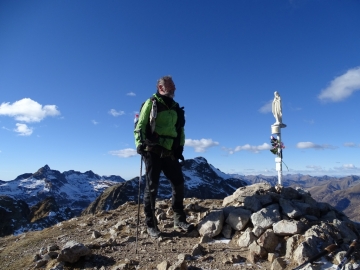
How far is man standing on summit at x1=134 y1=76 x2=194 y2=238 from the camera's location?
7.18m

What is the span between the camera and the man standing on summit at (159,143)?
7.18 meters

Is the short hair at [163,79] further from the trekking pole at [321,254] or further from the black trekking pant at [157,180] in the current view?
the trekking pole at [321,254]

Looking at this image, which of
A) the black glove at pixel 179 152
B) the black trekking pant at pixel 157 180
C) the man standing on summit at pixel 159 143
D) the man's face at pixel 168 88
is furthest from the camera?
the black glove at pixel 179 152

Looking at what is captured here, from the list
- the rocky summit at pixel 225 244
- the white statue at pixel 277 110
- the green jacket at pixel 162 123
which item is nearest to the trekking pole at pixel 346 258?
the rocky summit at pixel 225 244

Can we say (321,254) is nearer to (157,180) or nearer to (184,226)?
(184,226)

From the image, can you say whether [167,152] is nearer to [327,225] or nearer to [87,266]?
[87,266]

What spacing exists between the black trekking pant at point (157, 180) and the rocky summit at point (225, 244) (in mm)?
606

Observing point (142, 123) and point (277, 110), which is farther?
point (277, 110)

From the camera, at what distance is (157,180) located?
7.47m

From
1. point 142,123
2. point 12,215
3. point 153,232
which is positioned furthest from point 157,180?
point 12,215

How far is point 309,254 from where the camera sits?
5133mm

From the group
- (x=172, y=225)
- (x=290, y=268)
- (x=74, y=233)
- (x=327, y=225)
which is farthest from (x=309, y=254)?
(x=74, y=233)

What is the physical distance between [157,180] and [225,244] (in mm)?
2439

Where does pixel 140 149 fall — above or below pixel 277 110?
below
